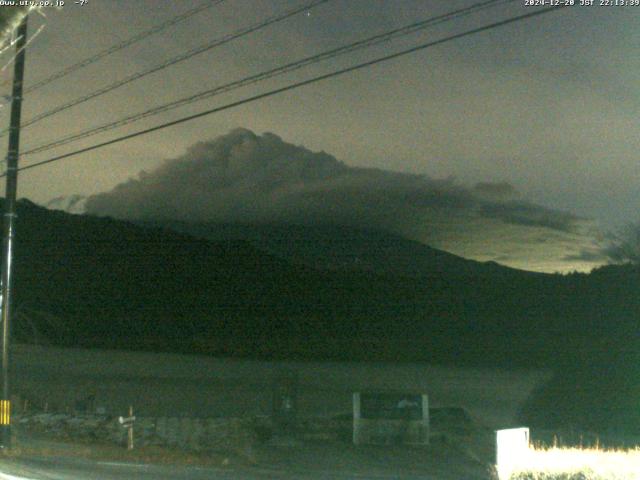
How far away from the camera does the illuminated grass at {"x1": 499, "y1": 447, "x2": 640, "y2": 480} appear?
1030 cm

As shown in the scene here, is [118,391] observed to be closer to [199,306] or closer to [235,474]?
[199,306]

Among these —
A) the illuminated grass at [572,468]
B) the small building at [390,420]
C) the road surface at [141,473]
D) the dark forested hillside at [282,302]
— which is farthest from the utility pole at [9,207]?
the dark forested hillside at [282,302]

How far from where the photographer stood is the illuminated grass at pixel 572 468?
33.8 feet

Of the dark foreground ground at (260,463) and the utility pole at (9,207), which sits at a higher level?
the utility pole at (9,207)

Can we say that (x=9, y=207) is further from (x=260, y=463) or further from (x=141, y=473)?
(x=260, y=463)

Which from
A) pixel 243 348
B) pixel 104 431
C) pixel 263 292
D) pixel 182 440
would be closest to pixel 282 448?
pixel 182 440

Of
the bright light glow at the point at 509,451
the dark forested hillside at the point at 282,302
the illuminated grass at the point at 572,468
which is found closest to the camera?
the illuminated grass at the point at 572,468

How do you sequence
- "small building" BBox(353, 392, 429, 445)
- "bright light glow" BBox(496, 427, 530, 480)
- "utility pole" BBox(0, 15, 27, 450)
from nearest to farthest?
"bright light glow" BBox(496, 427, 530, 480) < "utility pole" BBox(0, 15, 27, 450) < "small building" BBox(353, 392, 429, 445)

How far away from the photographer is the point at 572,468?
10.8 meters

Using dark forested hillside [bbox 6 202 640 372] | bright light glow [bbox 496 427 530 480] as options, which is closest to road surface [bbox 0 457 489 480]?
bright light glow [bbox 496 427 530 480]

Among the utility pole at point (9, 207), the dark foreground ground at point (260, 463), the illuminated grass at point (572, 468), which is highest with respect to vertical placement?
the utility pole at point (9, 207)

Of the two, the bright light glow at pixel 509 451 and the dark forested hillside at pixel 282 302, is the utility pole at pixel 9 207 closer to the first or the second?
the bright light glow at pixel 509 451

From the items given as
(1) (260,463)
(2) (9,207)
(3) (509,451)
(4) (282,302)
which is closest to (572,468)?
(3) (509,451)

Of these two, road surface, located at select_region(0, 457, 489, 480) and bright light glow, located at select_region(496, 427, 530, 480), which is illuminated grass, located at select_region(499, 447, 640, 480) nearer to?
bright light glow, located at select_region(496, 427, 530, 480)
